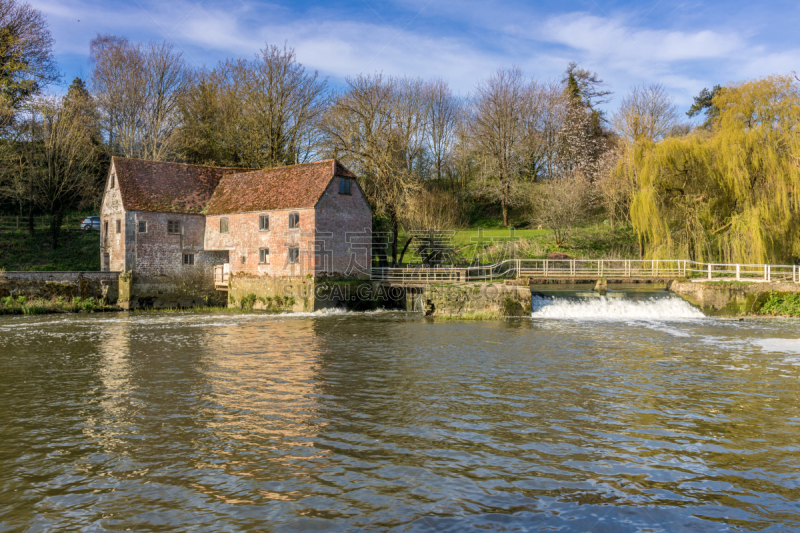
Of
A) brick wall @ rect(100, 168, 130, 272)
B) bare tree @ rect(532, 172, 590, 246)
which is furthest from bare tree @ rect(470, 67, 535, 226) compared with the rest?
brick wall @ rect(100, 168, 130, 272)

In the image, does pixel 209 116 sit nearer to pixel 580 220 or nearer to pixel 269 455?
pixel 580 220

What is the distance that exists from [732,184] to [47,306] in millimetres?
41448

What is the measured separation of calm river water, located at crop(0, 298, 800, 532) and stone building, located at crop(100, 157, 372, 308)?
16804 mm

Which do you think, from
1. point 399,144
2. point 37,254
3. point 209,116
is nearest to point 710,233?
point 399,144

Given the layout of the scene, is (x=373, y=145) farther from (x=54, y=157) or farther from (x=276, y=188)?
(x=54, y=157)

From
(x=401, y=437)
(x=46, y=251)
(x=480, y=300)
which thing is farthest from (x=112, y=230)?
(x=401, y=437)

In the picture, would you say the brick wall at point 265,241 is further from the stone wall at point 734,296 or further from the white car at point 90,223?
the stone wall at point 734,296

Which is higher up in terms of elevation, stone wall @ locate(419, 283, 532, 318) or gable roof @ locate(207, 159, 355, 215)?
gable roof @ locate(207, 159, 355, 215)

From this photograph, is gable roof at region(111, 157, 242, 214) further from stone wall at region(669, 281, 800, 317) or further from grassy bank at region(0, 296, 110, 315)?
stone wall at region(669, 281, 800, 317)

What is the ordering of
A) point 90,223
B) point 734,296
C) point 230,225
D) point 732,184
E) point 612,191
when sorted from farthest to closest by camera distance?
1. point 90,223
2. point 612,191
3. point 230,225
4. point 732,184
5. point 734,296

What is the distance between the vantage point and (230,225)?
40.2 metres

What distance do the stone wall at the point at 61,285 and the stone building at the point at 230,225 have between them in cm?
169

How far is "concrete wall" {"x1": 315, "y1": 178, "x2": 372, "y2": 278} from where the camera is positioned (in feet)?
120

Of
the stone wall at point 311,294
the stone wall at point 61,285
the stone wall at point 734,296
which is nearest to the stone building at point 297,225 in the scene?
the stone wall at point 311,294
